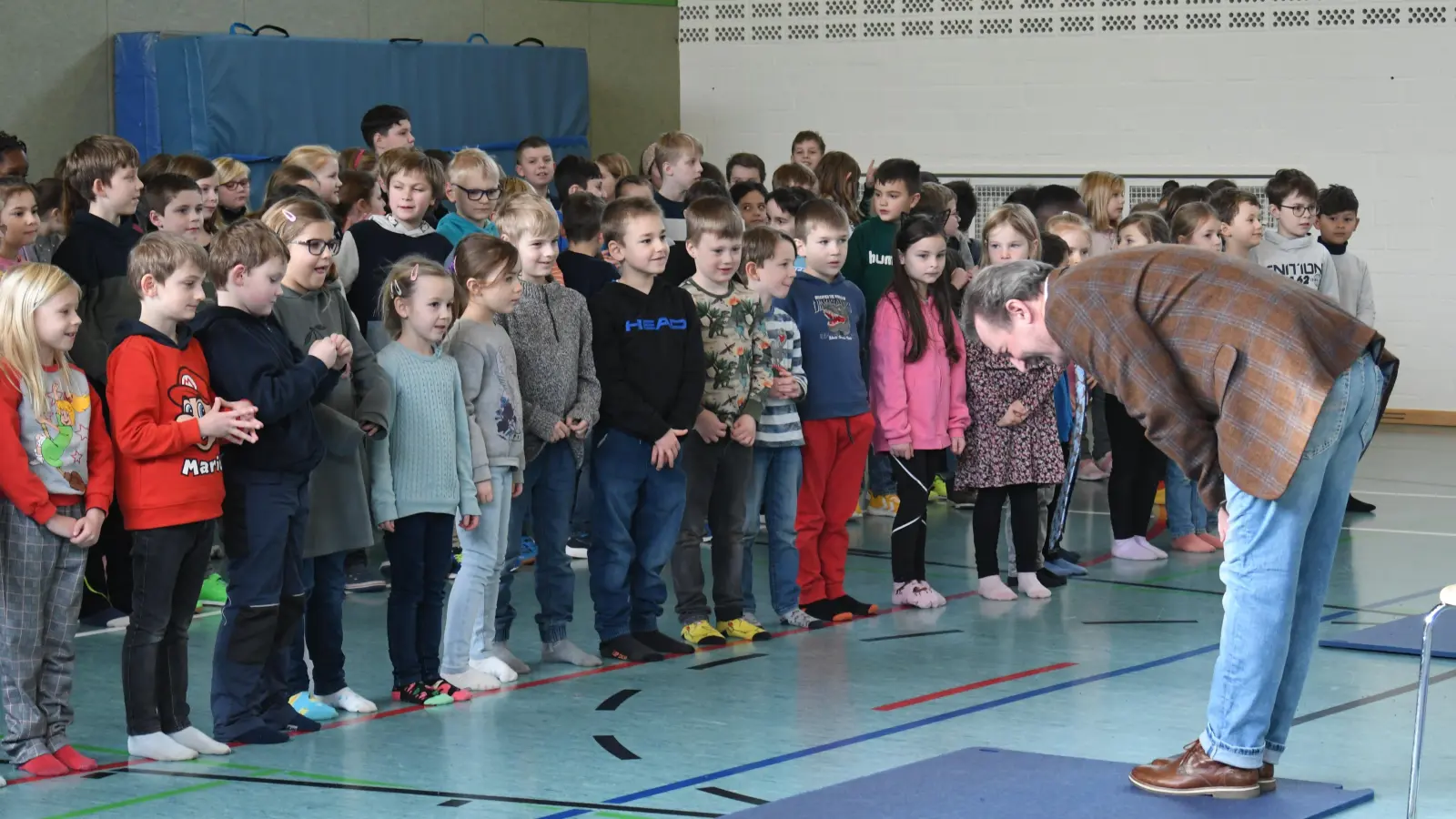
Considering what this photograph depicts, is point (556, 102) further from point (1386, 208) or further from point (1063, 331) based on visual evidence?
point (1063, 331)

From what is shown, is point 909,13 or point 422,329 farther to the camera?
point 909,13

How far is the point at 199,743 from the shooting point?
4.55 meters

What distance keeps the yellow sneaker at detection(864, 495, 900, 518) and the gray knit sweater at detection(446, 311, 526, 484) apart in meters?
3.55

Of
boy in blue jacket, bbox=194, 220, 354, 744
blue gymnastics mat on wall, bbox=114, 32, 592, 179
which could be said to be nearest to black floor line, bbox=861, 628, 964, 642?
boy in blue jacket, bbox=194, 220, 354, 744

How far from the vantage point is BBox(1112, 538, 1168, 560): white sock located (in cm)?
743

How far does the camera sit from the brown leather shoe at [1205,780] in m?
3.84

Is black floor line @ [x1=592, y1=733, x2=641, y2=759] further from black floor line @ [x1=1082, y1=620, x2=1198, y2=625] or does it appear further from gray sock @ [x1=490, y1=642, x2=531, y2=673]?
black floor line @ [x1=1082, y1=620, x2=1198, y2=625]

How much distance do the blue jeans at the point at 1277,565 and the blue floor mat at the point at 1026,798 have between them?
15cm

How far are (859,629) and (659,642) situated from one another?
773mm

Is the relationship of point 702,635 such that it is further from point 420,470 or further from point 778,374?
point 420,470

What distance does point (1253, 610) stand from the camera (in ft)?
12.4

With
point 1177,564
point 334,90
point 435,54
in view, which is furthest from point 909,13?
point 1177,564

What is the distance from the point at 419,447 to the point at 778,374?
56.1 inches

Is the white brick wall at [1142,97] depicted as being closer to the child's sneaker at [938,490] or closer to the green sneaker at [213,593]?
the child's sneaker at [938,490]
